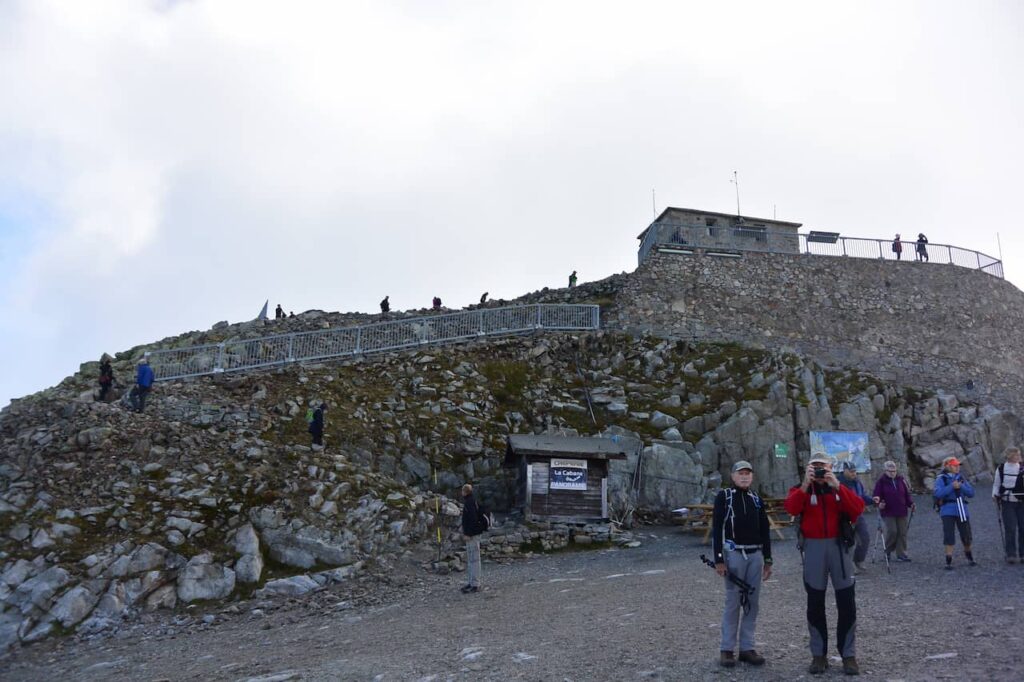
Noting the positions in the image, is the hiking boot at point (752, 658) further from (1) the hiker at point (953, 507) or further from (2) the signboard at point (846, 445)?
(2) the signboard at point (846, 445)

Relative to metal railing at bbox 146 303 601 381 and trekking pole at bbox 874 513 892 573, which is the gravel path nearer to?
trekking pole at bbox 874 513 892 573

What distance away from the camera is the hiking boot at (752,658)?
7496 mm

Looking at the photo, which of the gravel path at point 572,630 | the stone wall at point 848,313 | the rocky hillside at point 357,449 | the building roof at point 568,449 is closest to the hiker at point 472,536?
the gravel path at point 572,630

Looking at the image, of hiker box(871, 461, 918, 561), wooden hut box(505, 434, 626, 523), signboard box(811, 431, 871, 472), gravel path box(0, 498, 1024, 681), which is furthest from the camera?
signboard box(811, 431, 871, 472)

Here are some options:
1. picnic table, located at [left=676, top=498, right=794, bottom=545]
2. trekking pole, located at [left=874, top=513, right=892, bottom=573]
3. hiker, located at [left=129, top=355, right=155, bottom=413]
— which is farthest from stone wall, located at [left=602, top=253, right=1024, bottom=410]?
hiker, located at [left=129, top=355, right=155, bottom=413]

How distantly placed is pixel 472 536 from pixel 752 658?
8.19m

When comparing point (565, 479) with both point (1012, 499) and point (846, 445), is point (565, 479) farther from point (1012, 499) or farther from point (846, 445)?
point (846, 445)

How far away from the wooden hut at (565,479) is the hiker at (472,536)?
222 inches

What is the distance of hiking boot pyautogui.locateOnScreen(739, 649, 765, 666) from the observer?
7.50 m

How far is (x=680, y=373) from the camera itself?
3038 cm

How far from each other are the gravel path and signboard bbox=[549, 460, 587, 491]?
277cm

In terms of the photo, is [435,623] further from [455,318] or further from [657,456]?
[455,318]

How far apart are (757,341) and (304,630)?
25965mm

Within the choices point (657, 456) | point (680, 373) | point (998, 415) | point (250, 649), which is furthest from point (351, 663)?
point (998, 415)
